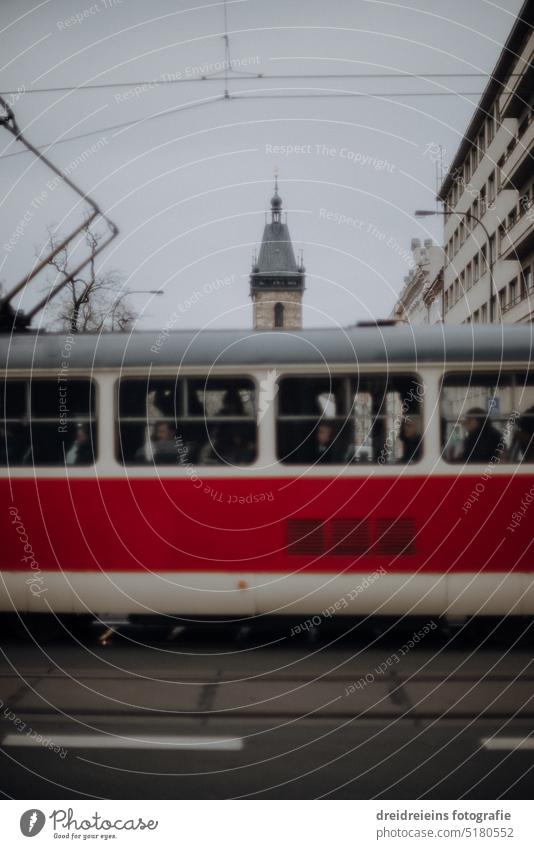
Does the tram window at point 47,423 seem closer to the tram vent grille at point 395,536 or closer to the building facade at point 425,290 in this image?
the tram vent grille at point 395,536

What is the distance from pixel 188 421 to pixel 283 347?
116cm

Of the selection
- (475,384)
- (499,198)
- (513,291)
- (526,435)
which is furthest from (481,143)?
(526,435)

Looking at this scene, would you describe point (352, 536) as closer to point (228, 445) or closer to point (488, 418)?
point (228, 445)

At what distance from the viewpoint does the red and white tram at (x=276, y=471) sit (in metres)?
8.91

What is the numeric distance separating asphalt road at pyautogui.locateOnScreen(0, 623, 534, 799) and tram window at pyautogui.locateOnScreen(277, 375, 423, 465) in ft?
6.25

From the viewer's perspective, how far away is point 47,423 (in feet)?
30.0

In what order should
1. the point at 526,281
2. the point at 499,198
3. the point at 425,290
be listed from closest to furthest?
the point at 526,281 < the point at 499,198 < the point at 425,290

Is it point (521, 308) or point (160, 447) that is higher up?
point (521, 308)

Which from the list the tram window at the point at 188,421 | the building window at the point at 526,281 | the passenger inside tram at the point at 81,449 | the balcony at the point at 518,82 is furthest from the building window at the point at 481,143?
the passenger inside tram at the point at 81,449

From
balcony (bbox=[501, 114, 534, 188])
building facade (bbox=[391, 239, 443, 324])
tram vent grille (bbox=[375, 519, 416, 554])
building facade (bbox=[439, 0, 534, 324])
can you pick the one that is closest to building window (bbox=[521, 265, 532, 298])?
building facade (bbox=[439, 0, 534, 324])

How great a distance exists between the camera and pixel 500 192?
42562mm

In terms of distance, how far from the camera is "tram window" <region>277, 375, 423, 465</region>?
8906 mm

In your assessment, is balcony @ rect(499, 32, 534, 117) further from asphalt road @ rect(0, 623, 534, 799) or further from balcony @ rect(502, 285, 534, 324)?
asphalt road @ rect(0, 623, 534, 799)

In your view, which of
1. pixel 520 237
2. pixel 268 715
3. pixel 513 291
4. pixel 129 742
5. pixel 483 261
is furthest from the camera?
pixel 483 261
